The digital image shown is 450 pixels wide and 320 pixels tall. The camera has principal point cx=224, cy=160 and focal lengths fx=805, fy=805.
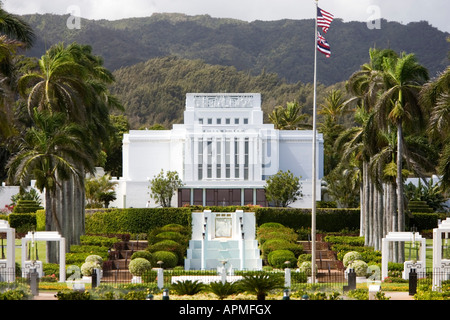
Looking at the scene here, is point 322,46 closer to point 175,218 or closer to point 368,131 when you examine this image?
point 368,131

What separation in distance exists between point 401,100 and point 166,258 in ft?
55.2

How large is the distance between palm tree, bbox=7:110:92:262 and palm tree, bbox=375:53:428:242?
17503 mm

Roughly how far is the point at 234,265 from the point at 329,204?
2228 centimetres

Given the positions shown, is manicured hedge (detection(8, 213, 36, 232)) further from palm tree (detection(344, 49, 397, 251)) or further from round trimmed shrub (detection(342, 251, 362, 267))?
round trimmed shrub (detection(342, 251, 362, 267))

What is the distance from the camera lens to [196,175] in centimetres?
8175

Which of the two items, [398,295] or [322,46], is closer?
[398,295]

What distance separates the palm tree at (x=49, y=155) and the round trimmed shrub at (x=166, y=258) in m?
6.35

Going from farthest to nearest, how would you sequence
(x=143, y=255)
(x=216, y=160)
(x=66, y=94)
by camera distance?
1. (x=216, y=160)
2. (x=143, y=255)
3. (x=66, y=94)

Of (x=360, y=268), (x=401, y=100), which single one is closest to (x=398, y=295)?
(x=360, y=268)

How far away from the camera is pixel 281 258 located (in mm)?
48594

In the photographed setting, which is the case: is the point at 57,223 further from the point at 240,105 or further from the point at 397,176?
the point at 240,105

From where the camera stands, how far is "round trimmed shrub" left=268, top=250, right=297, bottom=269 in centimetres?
4828

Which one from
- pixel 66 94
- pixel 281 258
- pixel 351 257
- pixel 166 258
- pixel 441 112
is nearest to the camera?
pixel 441 112
